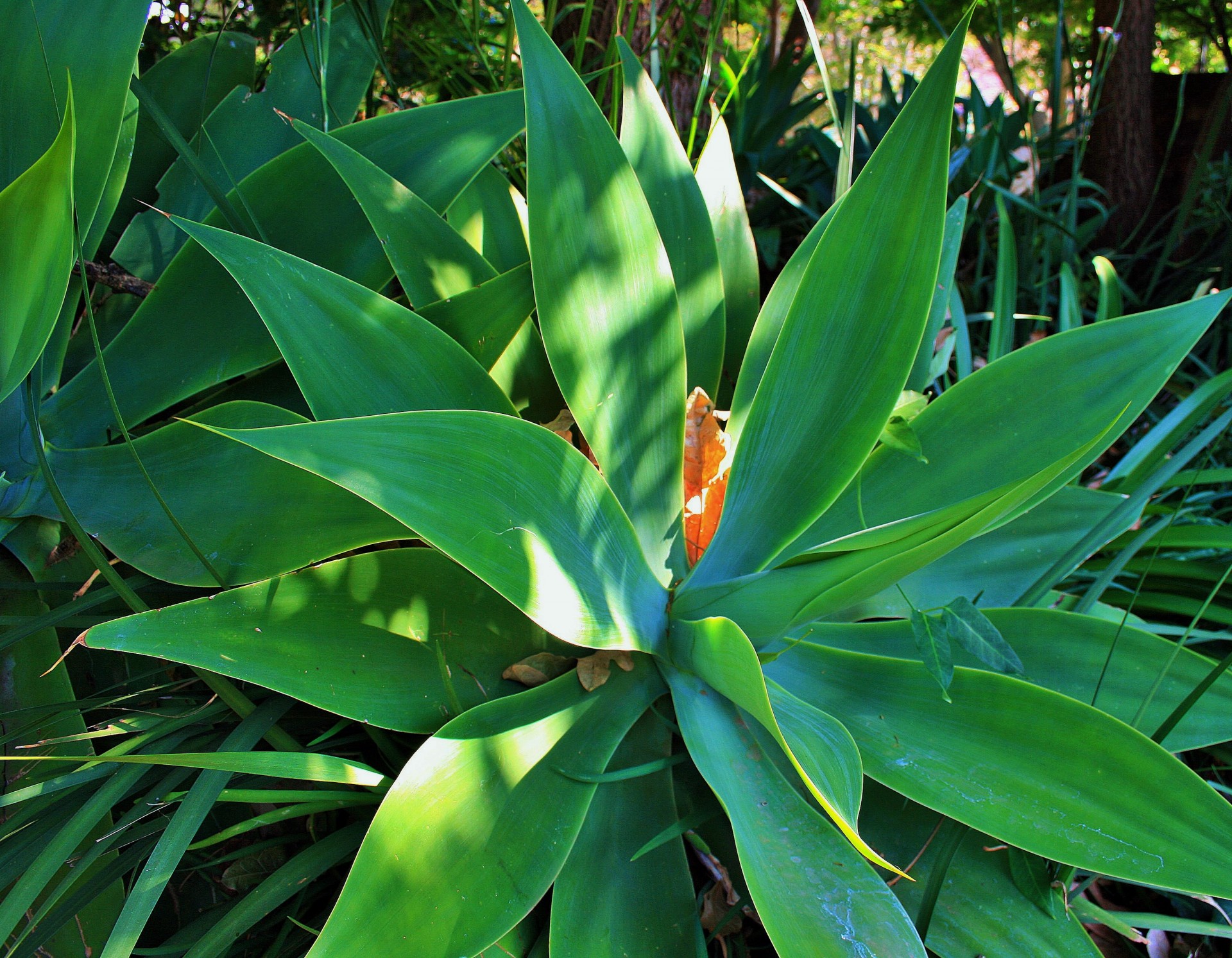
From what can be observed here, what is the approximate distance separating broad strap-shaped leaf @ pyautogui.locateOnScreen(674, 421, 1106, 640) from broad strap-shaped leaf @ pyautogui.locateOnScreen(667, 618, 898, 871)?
0.15 feet

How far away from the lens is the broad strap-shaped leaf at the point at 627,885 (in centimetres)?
64

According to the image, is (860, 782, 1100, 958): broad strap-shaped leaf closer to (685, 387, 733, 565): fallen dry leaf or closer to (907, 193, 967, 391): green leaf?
(685, 387, 733, 565): fallen dry leaf

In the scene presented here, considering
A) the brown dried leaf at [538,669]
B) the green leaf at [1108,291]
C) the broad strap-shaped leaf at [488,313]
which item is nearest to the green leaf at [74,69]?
the broad strap-shaped leaf at [488,313]

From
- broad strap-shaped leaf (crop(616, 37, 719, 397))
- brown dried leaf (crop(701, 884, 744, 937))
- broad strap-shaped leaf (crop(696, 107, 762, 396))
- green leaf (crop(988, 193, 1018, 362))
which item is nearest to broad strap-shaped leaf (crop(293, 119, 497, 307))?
broad strap-shaped leaf (crop(616, 37, 719, 397))

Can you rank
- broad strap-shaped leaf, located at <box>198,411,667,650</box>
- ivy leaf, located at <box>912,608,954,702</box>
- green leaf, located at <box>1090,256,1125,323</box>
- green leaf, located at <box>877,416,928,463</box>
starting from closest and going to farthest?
broad strap-shaped leaf, located at <box>198,411,667,650</box>, ivy leaf, located at <box>912,608,954,702</box>, green leaf, located at <box>877,416,928,463</box>, green leaf, located at <box>1090,256,1125,323</box>

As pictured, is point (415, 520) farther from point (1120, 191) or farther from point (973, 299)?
point (1120, 191)

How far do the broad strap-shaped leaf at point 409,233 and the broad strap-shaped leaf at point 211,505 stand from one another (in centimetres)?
20

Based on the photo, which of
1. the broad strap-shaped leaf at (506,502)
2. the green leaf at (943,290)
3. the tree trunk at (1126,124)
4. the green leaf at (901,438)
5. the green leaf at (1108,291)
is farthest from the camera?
the tree trunk at (1126,124)

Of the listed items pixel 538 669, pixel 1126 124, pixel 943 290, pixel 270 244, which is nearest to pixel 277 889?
pixel 538 669

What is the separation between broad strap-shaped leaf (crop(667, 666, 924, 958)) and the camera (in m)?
0.59

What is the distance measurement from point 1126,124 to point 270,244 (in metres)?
1.93

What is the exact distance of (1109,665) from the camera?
32.6 inches

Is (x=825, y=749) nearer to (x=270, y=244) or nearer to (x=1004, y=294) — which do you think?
(x=270, y=244)

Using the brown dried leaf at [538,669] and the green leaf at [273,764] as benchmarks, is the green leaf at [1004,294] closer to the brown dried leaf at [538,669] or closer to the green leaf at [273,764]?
the brown dried leaf at [538,669]
